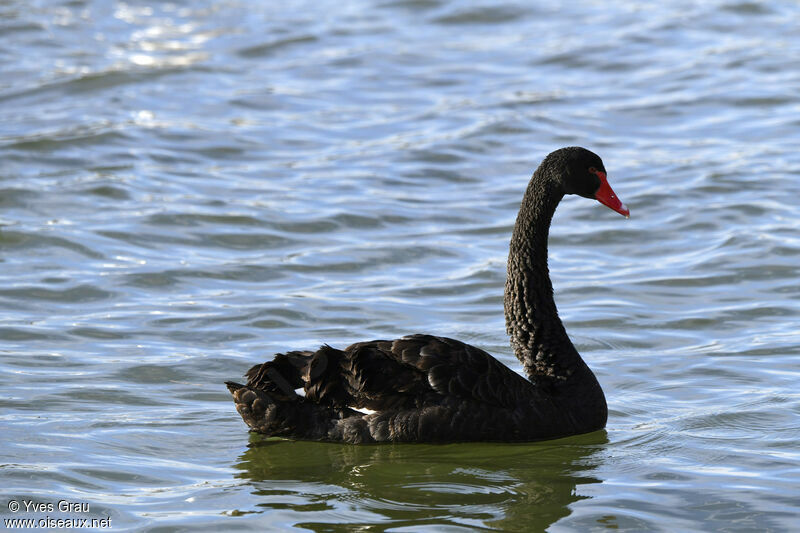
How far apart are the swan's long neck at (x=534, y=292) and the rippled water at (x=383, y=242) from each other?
61 cm

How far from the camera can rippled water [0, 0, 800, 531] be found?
6.67 meters

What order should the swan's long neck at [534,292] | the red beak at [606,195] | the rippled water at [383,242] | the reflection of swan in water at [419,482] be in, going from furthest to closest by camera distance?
the red beak at [606,195], the swan's long neck at [534,292], the rippled water at [383,242], the reflection of swan in water at [419,482]

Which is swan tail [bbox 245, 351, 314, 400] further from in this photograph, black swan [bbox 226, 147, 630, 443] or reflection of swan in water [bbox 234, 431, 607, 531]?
reflection of swan in water [bbox 234, 431, 607, 531]

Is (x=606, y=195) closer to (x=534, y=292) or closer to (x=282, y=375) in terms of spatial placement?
(x=534, y=292)

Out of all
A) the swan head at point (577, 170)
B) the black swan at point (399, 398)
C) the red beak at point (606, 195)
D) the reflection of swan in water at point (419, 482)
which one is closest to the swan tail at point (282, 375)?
the black swan at point (399, 398)

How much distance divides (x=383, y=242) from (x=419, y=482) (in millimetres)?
5200

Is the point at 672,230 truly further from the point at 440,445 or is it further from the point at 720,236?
the point at 440,445

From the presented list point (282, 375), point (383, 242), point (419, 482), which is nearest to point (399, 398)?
point (419, 482)

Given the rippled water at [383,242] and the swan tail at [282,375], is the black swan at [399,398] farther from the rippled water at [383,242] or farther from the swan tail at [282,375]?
the rippled water at [383,242]

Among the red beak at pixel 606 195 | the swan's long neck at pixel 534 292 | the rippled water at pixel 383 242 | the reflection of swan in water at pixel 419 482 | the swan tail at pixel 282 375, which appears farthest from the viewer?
the red beak at pixel 606 195

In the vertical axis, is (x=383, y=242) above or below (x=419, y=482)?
above

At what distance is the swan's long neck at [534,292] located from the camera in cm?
766

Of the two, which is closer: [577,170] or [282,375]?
[282,375]

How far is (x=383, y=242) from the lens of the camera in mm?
11688
